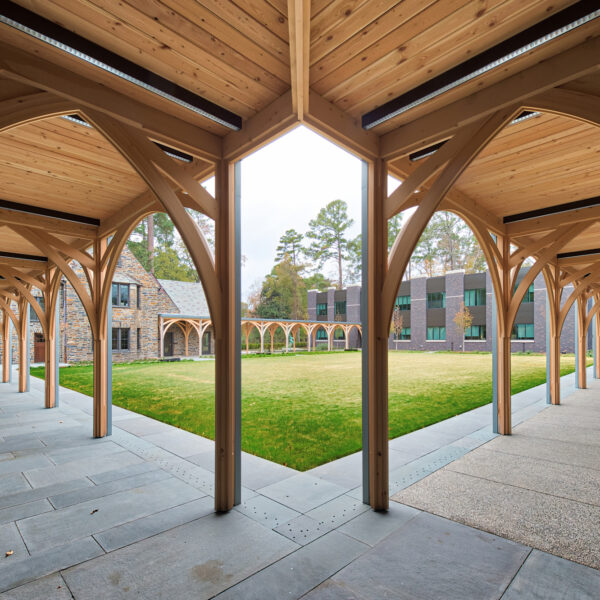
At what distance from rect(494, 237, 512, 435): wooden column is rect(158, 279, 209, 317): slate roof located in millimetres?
19448

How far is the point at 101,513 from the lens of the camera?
335 cm

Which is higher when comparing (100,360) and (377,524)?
(100,360)

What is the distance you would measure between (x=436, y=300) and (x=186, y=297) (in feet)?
66.8

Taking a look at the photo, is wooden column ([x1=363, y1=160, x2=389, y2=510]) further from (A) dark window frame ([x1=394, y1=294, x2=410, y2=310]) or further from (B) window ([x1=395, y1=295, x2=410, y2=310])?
(B) window ([x1=395, y1=295, x2=410, y2=310])

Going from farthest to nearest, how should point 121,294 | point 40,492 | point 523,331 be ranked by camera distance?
point 523,331, point 121,294, point 40,492

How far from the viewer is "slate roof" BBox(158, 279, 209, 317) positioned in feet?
77.5

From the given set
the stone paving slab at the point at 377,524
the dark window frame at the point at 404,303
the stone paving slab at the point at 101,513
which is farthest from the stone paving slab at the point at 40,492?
the dark window frame at the point at 404,303

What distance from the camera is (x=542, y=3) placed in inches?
78.4

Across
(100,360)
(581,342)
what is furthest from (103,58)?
(581,342)

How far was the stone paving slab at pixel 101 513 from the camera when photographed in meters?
2.99

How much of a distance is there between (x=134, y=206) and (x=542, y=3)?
4.78 meters

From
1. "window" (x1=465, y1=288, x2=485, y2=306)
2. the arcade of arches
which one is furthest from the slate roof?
"window" (x1=465, y1=288, x2=485, y2=306)

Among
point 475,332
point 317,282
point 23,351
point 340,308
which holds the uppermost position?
point 317,282

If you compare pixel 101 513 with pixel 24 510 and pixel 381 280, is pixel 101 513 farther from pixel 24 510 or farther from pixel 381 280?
pixel 381 280
